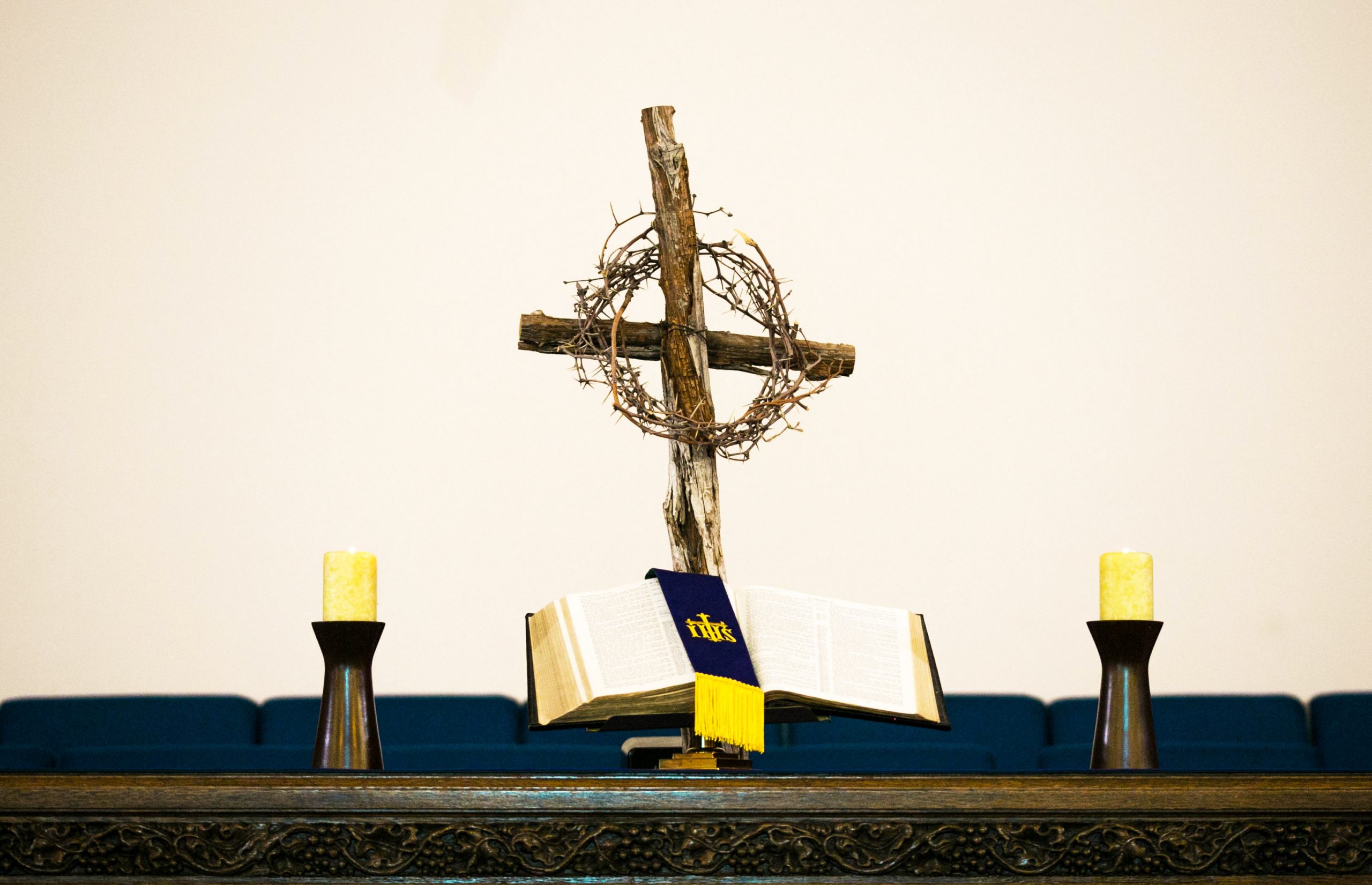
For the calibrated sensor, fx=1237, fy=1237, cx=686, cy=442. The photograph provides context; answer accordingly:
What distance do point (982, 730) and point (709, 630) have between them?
4.86 ft

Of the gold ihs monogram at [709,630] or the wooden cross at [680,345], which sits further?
the wooden cross at [680,345]

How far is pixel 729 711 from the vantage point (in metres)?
1.12

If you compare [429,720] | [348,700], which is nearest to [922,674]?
[348,700]

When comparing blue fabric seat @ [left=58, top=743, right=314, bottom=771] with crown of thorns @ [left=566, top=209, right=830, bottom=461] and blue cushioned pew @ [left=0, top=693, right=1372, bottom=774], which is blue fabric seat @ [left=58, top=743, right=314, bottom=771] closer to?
blue cushioned pew @ [left=0, top=693, right=1372, bottom=774]

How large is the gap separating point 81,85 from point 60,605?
4.43 feet

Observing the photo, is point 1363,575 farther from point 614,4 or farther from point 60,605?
point 60,605

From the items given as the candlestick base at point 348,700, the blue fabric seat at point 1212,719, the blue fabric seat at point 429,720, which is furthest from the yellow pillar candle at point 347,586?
the blue fabric seat at point 1212,719

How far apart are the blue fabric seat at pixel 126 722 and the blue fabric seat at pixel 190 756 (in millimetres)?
124

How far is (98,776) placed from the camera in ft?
3.13

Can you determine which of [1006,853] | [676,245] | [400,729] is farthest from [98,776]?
[400,729]

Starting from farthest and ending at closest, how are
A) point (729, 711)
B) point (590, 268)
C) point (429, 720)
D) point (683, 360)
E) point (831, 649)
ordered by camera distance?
1. point (590, 268)
2. point (429, 720)
3. point (683, 360)
4. point (831, 649)
5. point (729, 711)

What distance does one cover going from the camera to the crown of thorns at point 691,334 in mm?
1399

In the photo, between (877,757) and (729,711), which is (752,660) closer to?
(729,711)

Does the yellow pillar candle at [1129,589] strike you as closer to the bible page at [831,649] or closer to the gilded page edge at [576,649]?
the bible page at [831,649]
